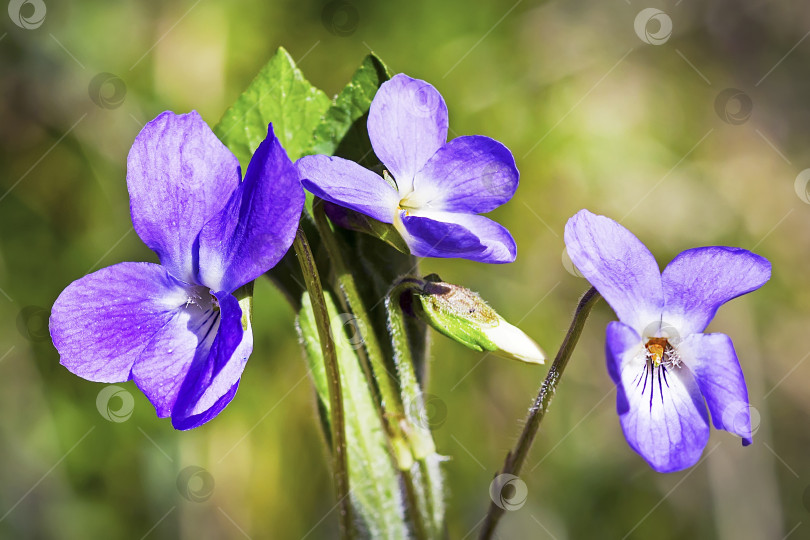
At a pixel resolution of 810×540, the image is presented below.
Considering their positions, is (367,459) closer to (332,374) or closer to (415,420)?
(415,420)

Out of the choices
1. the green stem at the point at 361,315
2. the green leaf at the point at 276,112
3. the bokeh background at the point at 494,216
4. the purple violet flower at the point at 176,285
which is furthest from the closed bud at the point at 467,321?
the bokeh background at the point at 494,216

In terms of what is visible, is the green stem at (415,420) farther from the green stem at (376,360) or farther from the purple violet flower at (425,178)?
the purple violet flower at (425,178)

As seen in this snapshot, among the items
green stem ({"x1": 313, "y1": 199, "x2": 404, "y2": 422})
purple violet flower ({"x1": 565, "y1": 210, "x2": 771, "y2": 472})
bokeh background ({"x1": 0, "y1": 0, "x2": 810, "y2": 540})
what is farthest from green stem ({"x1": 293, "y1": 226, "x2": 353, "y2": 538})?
bokeh background ({"x1": 0, "y1": 0, "x2": 810, "y2": 540})

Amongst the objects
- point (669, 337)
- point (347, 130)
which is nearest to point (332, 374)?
point (347, 130)

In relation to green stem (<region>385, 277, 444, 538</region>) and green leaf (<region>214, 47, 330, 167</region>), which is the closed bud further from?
green leaf (<region>214, 47, 330, 167</region>)

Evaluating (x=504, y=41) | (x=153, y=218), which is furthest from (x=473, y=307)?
(x=504, y=41)

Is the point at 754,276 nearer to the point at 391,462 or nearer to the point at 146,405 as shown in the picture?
the point at 391,462

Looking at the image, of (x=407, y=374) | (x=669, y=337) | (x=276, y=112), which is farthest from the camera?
(x=276, y=112)
